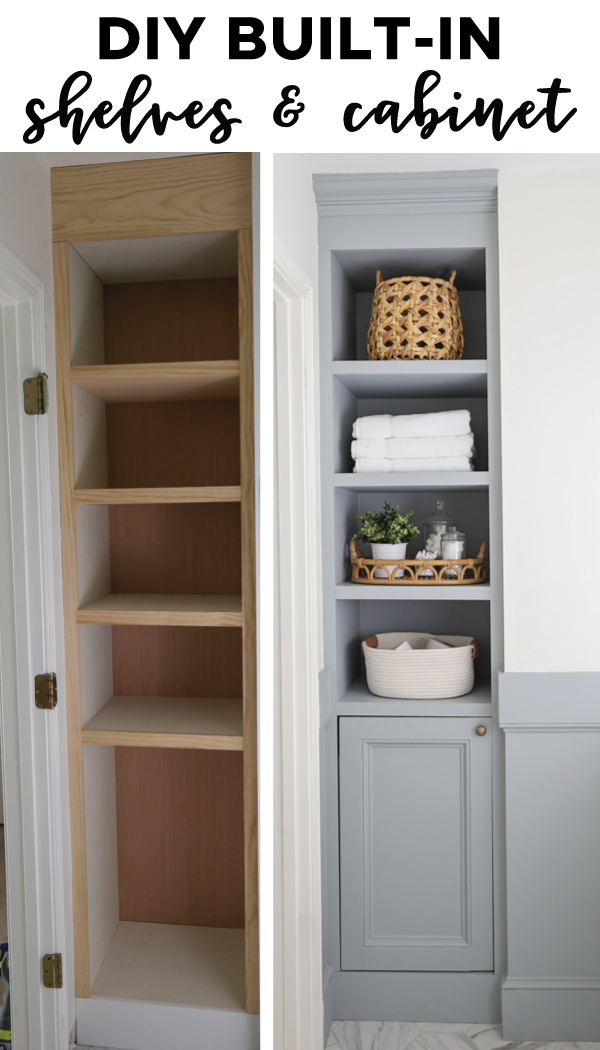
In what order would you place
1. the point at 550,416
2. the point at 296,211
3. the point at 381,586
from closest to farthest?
the point at 296,211
the point at 550,416
the point at 381,586

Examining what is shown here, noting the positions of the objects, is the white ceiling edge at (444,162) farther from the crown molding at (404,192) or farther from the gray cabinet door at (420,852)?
the gray cabinet door at (420,852)

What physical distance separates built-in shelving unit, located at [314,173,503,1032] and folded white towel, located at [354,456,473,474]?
23 mm

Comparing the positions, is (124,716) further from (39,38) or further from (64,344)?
(39,38)

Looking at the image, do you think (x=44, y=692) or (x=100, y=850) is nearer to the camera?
(x=44, y=692)

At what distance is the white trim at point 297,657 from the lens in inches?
43.4

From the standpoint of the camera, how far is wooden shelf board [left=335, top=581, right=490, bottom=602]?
1.26m

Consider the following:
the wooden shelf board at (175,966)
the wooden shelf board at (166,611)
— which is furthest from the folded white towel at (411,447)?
the wooden shelf board at (175,966)

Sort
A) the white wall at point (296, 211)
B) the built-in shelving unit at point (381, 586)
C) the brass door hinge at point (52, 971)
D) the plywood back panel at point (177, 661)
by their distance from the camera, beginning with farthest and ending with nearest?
the plywood back panel at point (177, 661)
the built-in shelving unit at point (381, 586)
the brass door hinge at point (52, 971)
the white wall at point (296, 211)

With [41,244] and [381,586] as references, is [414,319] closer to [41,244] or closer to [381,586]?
[381,586]

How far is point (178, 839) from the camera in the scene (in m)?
A: 1.38

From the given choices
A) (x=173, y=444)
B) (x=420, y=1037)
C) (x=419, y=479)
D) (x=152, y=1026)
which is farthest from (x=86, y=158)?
(x=420, y=1037)

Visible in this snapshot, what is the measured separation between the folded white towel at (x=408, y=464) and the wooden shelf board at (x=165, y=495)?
0.88 feet

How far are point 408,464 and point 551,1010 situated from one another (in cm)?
94

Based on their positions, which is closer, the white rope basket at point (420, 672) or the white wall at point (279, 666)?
the white wall at point (279, 666)
